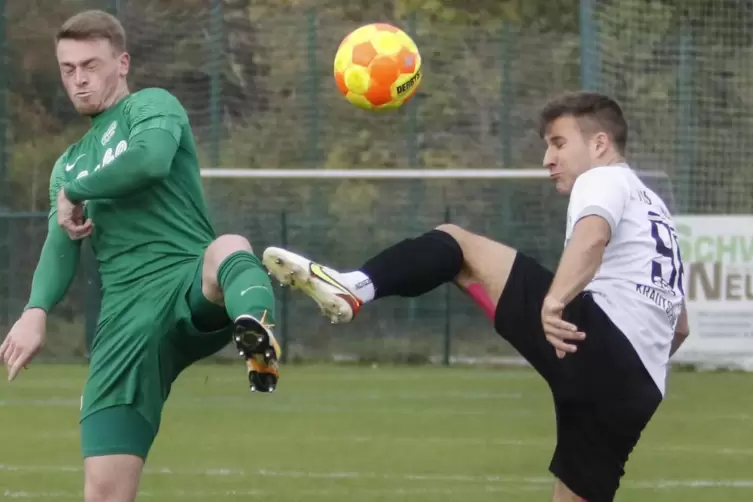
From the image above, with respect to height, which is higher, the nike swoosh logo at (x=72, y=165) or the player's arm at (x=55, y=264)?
the nike swoosh logo at (x=72, y=165)

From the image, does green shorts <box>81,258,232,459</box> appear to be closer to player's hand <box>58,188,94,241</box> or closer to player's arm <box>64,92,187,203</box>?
player's hand <box>58,188,94,241</box>

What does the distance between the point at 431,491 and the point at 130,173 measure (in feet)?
12.1

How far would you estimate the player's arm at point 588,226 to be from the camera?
5008 millimetres

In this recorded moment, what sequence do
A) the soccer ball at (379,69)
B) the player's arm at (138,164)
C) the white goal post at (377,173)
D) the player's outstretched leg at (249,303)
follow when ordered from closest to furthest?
the player's outstretched leg at (249,303)
the player's arm at (138,164)
the soccer ball at (379,69)
the white goal post at (377,173)

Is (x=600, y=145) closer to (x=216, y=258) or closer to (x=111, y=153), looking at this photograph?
(x=216, y=258)

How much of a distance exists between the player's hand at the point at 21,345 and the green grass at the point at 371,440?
9.60 feet

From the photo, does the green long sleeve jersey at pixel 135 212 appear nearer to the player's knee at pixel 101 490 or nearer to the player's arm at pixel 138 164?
the player's arm at pixel 138 164

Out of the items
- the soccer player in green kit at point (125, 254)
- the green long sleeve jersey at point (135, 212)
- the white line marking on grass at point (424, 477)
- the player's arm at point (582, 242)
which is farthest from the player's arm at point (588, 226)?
the white line marking on grass at point (424, 477)

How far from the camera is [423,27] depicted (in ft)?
54.0

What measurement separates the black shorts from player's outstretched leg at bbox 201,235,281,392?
46.6 inches

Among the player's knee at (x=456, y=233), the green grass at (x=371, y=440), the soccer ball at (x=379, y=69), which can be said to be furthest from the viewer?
the soccer ball at (x=379, y=69)

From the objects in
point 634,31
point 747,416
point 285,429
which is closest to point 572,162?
point 285,429

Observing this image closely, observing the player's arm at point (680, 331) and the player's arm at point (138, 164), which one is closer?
the player's arm at point (138, 164)

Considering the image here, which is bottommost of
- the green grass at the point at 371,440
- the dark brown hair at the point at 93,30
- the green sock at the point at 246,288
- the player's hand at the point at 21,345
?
the green grass at the point at 371,440
